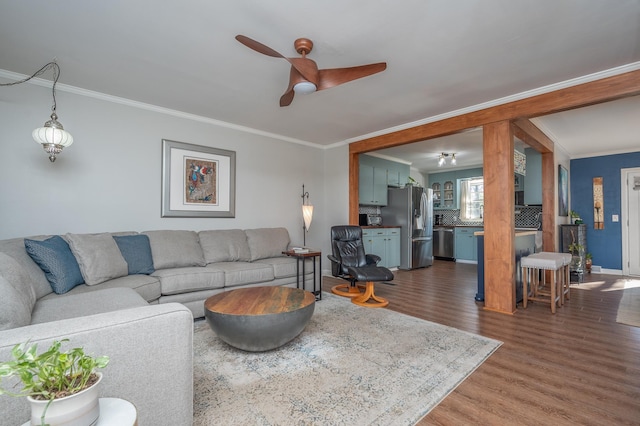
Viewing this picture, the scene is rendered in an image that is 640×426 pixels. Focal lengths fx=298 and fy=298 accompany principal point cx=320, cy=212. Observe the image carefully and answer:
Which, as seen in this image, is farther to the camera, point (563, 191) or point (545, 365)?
point (563, 191)

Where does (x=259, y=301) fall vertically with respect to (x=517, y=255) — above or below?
below

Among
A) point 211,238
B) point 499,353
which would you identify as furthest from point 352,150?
point 499,353

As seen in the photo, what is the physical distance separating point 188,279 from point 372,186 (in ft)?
13.9

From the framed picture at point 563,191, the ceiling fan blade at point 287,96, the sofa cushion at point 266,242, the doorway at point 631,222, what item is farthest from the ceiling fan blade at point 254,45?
the doorway at point 631,222

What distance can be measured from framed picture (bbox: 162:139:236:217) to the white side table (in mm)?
3350

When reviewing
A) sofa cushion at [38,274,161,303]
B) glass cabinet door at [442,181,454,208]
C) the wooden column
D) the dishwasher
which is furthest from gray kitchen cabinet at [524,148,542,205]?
sofa cushion at [38,274,161,303]

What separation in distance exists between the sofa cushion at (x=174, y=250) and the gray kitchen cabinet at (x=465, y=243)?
6287mm

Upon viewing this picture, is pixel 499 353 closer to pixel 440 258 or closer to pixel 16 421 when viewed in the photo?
pixel 16 421

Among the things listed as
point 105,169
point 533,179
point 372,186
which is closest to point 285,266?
point 105,169

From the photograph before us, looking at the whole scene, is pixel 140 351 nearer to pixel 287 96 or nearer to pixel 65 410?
pixel 65 410

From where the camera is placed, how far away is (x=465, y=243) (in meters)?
7.46

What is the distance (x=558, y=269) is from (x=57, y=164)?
5.91m

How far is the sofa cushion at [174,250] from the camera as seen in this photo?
11.0 feet

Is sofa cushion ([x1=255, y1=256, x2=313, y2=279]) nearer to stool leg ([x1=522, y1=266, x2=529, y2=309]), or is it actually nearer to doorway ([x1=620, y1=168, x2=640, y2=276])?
stool leg ([x1=522, y1=266, x2=529, y2=309])
